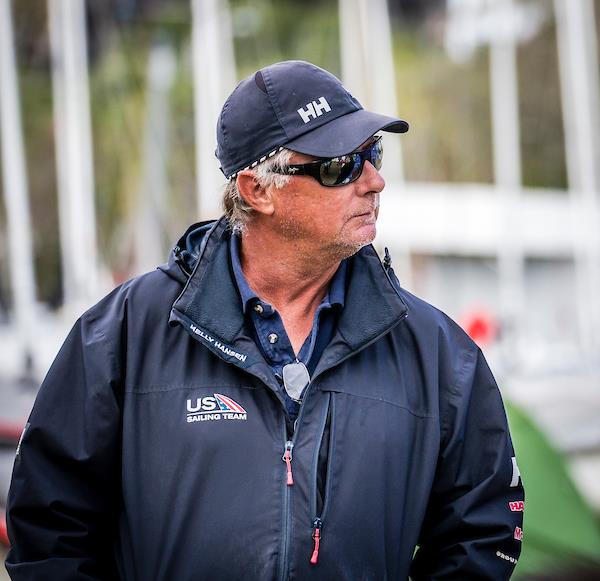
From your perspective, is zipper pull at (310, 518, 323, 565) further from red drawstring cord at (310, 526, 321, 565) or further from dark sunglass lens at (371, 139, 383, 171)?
dark sunglass lens at (371, 139, 383, 171)

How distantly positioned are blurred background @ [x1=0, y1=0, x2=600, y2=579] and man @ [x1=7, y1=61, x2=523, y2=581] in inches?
69.7

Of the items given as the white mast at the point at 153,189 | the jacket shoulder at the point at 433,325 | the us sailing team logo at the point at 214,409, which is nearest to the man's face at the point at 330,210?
the jacket shoulder at the point at 433,325

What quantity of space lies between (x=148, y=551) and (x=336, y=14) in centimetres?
2774

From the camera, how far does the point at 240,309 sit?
252 cm

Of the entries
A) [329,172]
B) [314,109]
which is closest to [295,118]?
[314,109]

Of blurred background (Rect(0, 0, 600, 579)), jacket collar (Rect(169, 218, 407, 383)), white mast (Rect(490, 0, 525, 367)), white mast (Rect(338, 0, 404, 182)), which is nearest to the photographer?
jacket collar (Rect(169, 218, 407, 383))

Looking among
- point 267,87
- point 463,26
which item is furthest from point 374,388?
point 463,26

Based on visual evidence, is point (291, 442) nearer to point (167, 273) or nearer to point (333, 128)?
point (167, 273)

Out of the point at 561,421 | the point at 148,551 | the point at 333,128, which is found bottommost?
the point at 561,421

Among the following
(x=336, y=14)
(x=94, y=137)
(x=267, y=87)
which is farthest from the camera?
(x=336, y=14)

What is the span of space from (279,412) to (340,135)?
70cm

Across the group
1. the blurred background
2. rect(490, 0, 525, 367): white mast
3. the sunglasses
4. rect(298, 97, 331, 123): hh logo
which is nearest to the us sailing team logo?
the sunglasses

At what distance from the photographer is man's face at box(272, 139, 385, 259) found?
8.29 feet

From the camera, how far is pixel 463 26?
26141 millimetres
